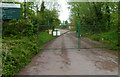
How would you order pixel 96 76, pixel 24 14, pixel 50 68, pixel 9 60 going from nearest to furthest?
pixel 96 76, pixel 9 60, pixel 50 68, pixel 24 14

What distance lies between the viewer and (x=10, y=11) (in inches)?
442

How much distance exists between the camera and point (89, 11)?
71.1ft

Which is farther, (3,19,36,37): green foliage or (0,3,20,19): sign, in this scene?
(0,3,20,19): sign

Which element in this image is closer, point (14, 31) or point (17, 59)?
point (17, 59)

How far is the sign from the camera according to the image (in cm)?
1108

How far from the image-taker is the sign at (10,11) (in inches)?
436

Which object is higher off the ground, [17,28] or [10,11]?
[10,11]

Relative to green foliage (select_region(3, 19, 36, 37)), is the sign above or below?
above

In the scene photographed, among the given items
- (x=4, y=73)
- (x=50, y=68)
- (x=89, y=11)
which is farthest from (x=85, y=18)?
(x=4, y=73)

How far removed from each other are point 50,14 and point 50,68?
17.9 metres

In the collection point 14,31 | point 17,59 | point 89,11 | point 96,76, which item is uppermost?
point 89,11

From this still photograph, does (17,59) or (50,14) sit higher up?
(50,14)

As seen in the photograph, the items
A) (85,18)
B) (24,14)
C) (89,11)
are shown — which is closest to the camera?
(24,14)

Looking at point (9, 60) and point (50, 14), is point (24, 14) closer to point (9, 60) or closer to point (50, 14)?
point (9, 60)
